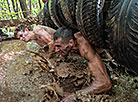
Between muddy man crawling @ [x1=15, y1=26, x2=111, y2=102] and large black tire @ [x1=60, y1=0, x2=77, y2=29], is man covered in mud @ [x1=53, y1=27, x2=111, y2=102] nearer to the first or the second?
muddy man crawling @ [x1=15, y1=26, x2=111, y2=102]

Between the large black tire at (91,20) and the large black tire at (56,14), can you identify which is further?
the large black tire at (56,14)

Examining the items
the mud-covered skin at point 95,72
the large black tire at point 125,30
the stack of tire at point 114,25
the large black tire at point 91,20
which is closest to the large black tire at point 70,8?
the stack of tire at point 114,25

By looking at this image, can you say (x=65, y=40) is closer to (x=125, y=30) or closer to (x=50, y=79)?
(x=50, y=79)

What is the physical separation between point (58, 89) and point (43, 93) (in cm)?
21

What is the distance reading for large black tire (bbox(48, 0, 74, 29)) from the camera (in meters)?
2.43

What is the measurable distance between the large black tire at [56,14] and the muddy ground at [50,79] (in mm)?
672

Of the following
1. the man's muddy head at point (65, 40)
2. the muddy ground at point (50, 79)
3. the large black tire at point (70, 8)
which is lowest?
the muddy ground at point (50, 79)

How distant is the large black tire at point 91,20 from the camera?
1.40 metres

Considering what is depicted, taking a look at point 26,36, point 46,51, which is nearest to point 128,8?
point 46,51

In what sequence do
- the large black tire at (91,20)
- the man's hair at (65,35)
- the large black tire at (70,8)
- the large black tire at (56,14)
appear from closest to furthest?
1. the large black tire at (91,20)
2. the large black tire at (70,8)
3. the man's hair at (65,35)
4. the large black tire at (56,14)

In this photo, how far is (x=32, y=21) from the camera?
3674mm

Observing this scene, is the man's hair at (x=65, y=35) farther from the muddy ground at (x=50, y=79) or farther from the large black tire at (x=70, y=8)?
the muddy ground at (x=50, y=79)

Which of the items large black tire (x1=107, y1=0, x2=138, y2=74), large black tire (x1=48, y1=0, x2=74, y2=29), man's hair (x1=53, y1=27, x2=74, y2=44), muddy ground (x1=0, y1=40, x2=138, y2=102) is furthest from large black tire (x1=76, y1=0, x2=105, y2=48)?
large black tire (x1=48, y1=0, x2=74, y2=29)

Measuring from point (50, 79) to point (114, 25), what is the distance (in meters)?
1.31
